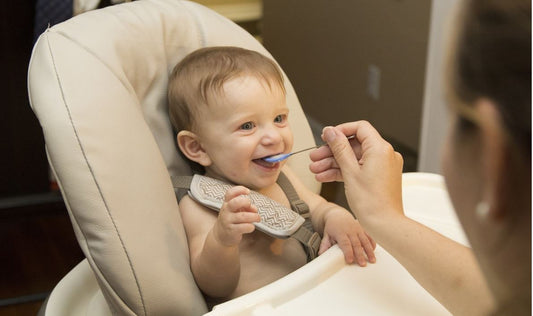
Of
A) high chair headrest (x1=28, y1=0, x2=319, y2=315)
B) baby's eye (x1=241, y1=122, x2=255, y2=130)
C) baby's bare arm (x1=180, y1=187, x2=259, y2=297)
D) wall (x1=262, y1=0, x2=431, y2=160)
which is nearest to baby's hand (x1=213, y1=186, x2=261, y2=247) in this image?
baby's bare arm (x1=180, y1=187, x2=259, y2=297)

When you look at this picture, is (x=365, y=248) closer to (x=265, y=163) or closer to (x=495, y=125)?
(x=265, y=163)

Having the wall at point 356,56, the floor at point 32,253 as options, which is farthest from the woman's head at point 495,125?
the wall at point 356,56

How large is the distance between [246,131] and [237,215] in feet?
0.78

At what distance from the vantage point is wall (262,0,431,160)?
2.64 m

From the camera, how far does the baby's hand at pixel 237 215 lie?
0.95 m

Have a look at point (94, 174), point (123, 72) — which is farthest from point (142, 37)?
point (94, 174)

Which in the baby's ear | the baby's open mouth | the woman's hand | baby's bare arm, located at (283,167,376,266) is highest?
the woman's hand

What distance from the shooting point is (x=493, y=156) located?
390 millimetres

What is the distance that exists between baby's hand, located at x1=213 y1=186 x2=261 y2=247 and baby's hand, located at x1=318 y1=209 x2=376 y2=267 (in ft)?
0.61

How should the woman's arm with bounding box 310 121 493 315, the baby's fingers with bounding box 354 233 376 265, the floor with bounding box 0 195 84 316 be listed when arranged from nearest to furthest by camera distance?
the woman's arm with bounding box 310 121 493 315 < the baby's fingers with bounding box 354 233 376 265 < the floor with bounding box 0 195 84 316

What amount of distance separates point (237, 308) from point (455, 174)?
19.0 inches

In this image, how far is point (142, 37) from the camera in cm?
116

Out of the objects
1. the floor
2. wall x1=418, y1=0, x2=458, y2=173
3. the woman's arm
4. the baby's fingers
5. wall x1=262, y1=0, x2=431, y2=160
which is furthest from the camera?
wall x1=262, y1=0, x2=431, y2=160

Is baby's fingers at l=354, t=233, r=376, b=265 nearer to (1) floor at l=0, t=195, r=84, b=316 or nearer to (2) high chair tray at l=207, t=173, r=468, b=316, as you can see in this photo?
(2) high chair tray at l=207, t=173, r=468, b=316
